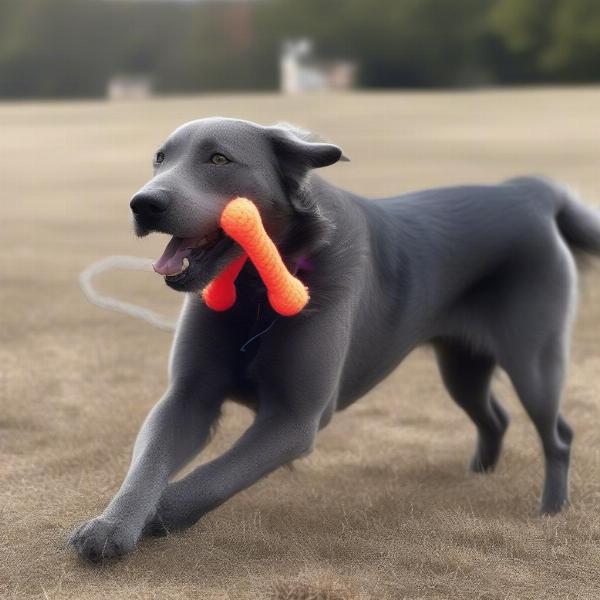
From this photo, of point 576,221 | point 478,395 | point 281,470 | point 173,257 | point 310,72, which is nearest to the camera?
point 173,257

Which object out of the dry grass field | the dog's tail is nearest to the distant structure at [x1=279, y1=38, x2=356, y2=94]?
the dry grass field

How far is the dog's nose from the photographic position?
114 inches

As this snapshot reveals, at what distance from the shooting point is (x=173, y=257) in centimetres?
306

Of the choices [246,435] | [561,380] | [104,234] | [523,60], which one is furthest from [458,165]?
[523,60]

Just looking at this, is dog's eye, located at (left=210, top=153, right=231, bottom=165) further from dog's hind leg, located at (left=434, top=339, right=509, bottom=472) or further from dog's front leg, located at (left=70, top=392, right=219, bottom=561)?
dog's hind leg, located at (left=434, top=339, right=509, bottom=472)

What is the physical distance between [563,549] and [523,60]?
39063 mm

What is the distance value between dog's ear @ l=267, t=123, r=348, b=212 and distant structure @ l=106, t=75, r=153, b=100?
36971 mm

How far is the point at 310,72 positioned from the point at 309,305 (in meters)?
35.9

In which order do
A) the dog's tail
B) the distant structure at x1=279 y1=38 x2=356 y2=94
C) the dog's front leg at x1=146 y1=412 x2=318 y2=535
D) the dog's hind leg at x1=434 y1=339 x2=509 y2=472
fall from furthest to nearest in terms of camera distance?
the distant structure at x1=279 y1=38 x2=356 y2=94 → the dog's hind leg at x1=434 y1=339 x2=509 y2=472 → the dog's tail → the dog's front leg at x1=146 y1=412 x2=318 y2=535

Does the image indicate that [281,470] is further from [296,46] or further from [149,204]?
[296,46]

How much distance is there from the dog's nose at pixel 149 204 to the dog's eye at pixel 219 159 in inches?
10.7

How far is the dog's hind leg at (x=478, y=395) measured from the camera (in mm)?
4516

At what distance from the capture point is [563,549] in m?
3.47

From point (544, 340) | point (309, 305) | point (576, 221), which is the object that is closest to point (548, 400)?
point (544, 340)
